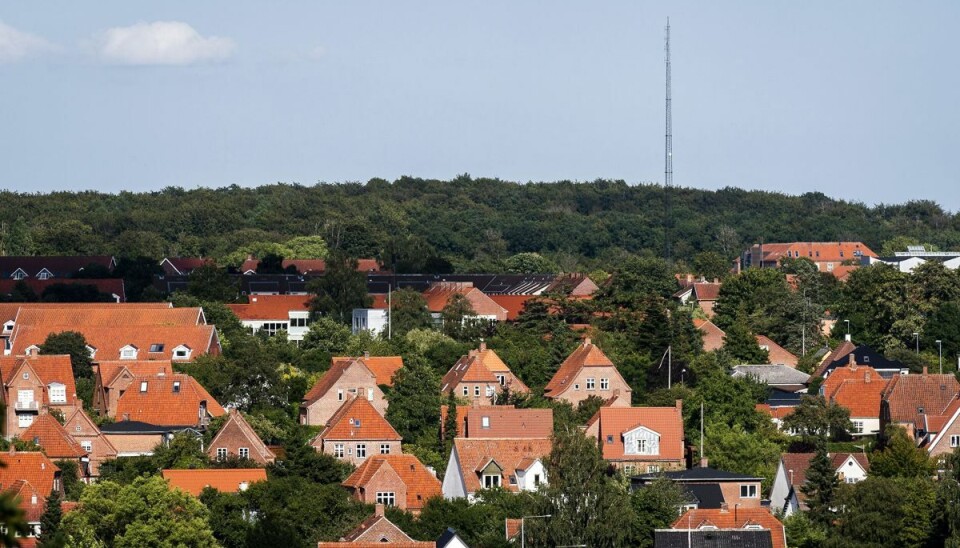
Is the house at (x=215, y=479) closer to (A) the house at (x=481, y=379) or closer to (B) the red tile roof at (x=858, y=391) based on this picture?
(A) the house at (x=481, y=379)

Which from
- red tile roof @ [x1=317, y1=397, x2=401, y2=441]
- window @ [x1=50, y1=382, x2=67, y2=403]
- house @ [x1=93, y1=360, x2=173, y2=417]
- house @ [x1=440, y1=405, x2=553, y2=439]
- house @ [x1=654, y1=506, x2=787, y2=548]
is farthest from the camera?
house @ [x1=93, y1=360, x2=173, y2=417]

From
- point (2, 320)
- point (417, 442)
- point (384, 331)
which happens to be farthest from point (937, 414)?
point (2, 320)

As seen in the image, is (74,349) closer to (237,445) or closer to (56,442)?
(56,442)

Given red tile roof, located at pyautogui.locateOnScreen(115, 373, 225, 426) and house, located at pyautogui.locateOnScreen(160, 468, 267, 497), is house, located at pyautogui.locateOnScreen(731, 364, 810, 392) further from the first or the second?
house, located at pyautogui.locateOnScreen(160, 468, 267, 497)

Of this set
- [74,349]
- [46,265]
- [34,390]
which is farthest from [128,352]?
[46,265]

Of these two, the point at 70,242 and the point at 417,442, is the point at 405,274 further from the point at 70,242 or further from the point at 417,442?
the point at 417,442

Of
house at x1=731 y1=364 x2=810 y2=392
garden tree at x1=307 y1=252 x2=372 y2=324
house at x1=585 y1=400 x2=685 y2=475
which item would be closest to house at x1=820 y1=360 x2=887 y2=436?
house at x1=731 y1=364 x2=810 y2=392
